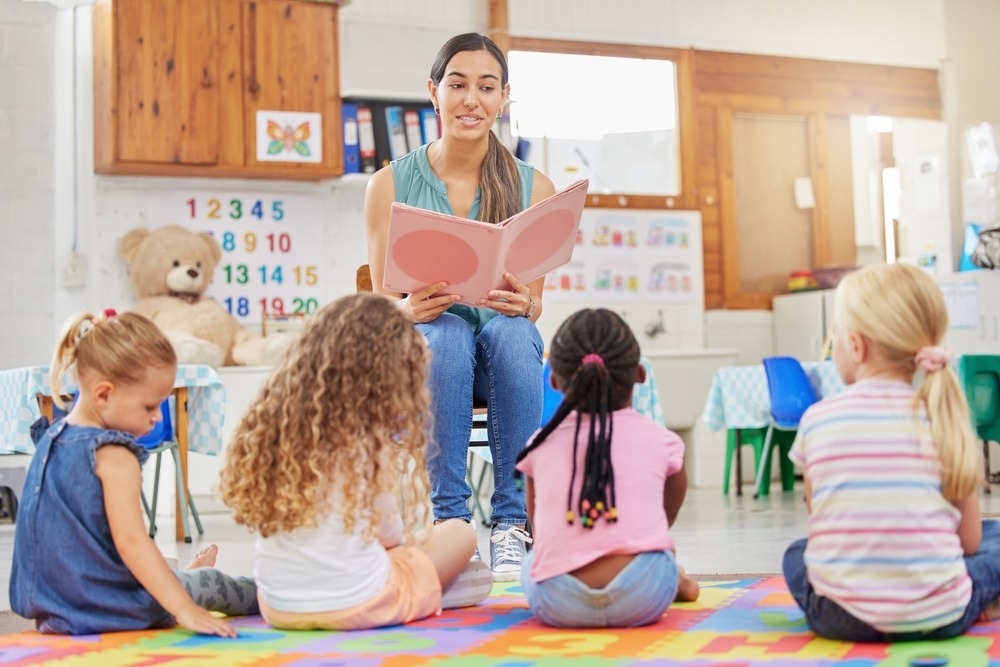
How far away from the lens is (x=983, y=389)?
4.83 meters

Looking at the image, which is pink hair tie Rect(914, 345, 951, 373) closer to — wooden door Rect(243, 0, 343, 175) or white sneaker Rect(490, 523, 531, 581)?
white sneaker Rect(490, 523, 531, 581)

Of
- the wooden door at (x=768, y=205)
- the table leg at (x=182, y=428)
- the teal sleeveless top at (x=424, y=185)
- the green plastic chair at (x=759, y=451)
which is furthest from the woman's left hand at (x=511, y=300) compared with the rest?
the wooden door at (x=768, y=205)

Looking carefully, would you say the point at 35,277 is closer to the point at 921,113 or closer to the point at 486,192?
the point at 486,192

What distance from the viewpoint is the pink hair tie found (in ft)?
4.90

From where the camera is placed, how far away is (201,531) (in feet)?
12.7

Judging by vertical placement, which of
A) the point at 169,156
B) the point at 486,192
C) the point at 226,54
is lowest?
the point at 486,192

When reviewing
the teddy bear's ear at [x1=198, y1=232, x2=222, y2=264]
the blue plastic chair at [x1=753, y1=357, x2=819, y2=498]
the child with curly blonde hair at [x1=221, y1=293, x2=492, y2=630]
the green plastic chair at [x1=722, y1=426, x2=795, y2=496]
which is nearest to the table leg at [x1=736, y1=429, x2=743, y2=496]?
the green plastic chair at [x1=722, y1=426, x2=795, y2=496]

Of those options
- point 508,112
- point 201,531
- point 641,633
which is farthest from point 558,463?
point 508,112

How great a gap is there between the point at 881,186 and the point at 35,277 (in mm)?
4223

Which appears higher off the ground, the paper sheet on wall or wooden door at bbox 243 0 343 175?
wooden door at bbox 243 0 343 175

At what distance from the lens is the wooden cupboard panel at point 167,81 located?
16.0ft

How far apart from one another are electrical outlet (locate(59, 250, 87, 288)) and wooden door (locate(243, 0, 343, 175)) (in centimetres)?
78

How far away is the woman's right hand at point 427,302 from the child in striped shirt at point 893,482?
2.82ft

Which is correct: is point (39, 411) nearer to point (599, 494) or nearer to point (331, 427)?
point (331, 427)
